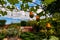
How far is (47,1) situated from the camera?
1.26m

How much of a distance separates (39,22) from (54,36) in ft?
0.51

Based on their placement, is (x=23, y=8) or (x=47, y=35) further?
(x=23, y=8)

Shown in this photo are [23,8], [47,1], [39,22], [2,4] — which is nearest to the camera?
[47,1]

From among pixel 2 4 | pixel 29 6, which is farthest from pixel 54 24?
pixel 2 4

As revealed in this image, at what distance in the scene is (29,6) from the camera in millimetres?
1562

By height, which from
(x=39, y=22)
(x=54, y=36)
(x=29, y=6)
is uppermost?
(x=29, y=6)

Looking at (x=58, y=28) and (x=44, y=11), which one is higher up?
Answer: (x=44, y=11)

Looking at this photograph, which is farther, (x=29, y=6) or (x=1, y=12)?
(x=1, y=12)

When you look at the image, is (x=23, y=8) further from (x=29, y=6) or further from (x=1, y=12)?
(x=1, y=12)

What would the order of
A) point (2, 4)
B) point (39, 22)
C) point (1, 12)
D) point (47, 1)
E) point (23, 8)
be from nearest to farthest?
point (47, 1), point (39, 22), point (23, 8), point (2, 4), point (1, 12)

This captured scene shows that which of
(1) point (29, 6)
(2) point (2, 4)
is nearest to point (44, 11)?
(1) point (29, 6)

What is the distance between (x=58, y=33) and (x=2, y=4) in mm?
558

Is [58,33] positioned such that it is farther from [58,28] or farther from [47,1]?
[47,1]

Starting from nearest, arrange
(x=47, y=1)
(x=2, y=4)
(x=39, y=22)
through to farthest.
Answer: (x=47, y=1)
(x=39, y=22)
(x=2, y=4)
